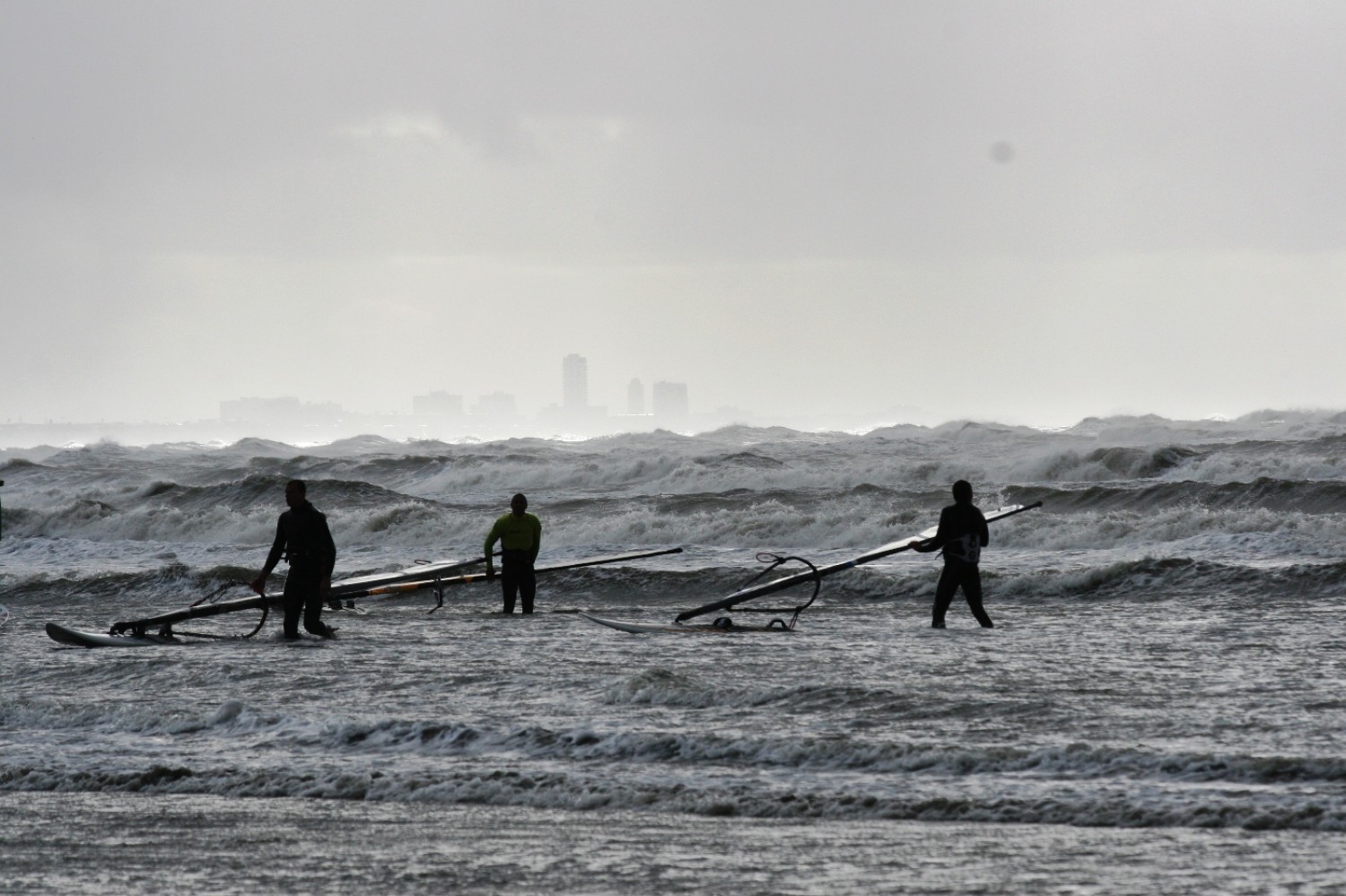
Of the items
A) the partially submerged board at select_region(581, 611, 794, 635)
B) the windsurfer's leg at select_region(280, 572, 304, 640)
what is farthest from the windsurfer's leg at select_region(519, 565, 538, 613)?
the windsurfer's leg at select_region(280, 572, 304, 640)

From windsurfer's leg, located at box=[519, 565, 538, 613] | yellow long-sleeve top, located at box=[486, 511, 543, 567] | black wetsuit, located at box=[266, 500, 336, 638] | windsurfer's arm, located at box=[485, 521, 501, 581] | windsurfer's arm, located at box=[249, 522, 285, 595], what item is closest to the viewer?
windsurfer's arm, located at box=[249, 522, 285, 595]

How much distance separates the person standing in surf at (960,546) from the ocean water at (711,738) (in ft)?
1.18

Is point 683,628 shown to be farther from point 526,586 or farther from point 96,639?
point 96,639

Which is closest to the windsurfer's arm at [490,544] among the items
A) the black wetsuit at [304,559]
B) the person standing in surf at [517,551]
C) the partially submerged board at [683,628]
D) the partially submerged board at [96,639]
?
the person standing in surf at [517,551]

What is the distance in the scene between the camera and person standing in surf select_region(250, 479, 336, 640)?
13.1 meters

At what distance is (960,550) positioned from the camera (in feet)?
→ 44.8

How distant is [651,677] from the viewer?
10.2m

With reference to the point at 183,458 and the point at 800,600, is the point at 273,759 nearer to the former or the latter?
the point at 800,600

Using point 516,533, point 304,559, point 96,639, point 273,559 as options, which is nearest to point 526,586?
point 516,533

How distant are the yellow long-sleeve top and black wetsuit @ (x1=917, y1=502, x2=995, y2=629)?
456cm

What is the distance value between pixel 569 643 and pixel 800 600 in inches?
196

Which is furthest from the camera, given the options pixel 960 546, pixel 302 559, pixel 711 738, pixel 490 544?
pixel 490 544

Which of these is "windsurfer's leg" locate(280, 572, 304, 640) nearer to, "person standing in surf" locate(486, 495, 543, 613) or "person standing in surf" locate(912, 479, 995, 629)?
"person standing in surf" locate(486, 495, 543, 613)

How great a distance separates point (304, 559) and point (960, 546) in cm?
612
